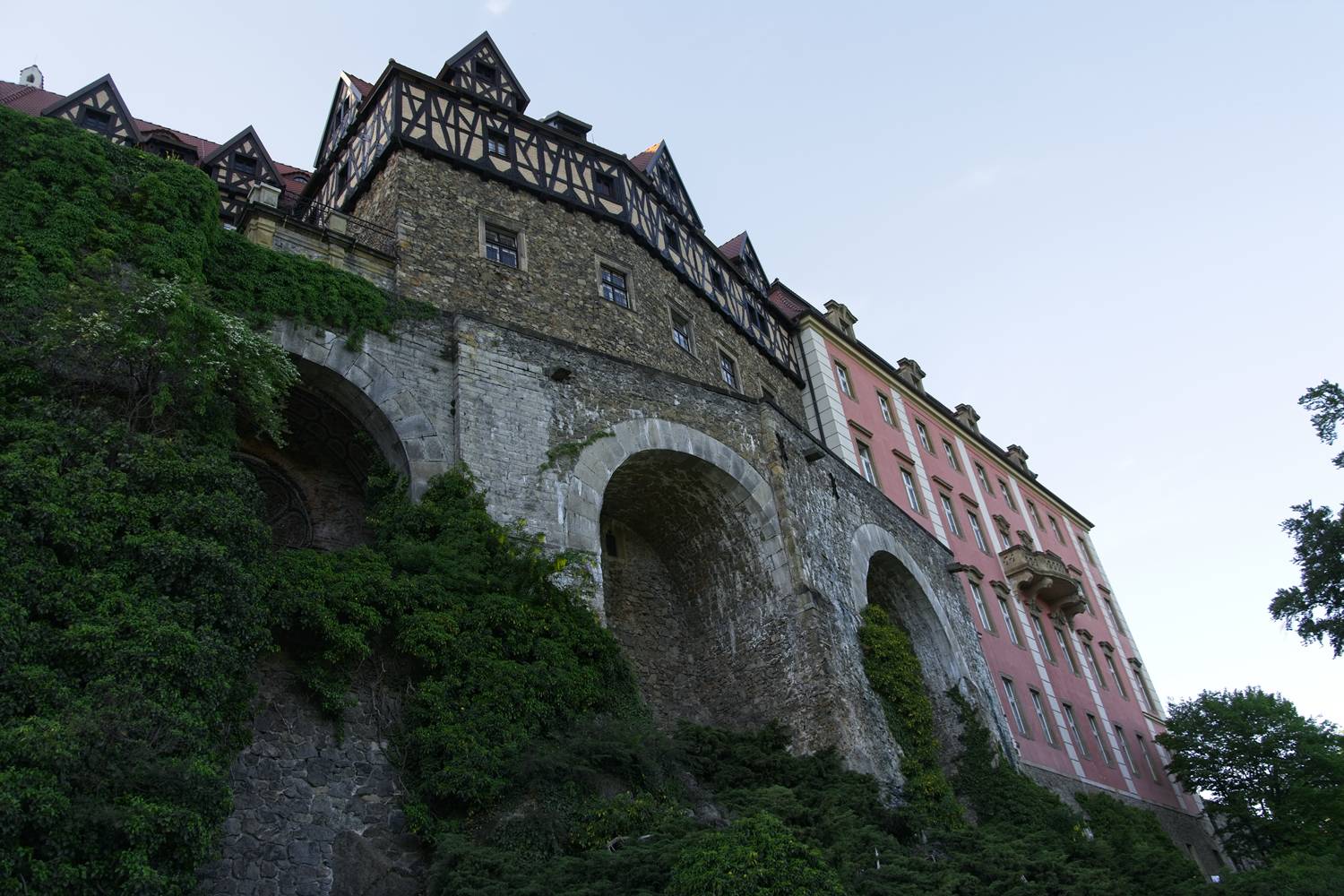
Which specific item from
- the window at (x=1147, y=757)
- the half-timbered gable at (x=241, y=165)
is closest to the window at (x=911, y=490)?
the window at (x=1147, y=757)

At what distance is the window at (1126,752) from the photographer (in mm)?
28938

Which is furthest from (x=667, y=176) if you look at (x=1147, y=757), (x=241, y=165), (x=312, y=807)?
(x=1147, y=757)

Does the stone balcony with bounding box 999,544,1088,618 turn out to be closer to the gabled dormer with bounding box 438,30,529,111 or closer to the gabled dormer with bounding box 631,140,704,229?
the gabled dormer with bounding box 631,140,704,229

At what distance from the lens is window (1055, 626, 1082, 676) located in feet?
96.4

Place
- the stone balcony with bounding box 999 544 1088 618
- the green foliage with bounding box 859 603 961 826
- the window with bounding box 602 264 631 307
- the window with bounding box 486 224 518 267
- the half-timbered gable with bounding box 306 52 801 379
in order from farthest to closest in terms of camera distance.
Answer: the stone balcony with bounding box 999 544 1088 618, the window with bounding box 602 264 631 307, the half-timbered gable with bounding box 306 52 801 379, the window with bounding box 486 224 518 267, the green foliage with bounding box 859 603 961 826

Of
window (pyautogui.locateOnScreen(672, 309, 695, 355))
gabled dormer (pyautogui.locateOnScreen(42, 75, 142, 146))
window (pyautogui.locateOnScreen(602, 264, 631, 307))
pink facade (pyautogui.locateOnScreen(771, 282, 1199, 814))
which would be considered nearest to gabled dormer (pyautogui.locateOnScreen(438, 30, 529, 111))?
window (pyautogui.locateOnScreen(602, 264, 631, 307))

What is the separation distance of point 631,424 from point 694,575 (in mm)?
2996

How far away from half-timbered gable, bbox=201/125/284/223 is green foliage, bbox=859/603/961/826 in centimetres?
1565

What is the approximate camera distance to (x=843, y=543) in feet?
57.7

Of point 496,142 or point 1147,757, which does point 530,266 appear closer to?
point 496,142

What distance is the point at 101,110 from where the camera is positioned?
21.0 m

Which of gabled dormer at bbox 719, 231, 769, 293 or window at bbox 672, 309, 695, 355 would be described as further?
gabled dormer at bbox 719, 231, 769, 293

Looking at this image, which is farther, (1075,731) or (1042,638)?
(1042,638)

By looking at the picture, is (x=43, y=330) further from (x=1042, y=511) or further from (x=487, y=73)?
(x=1042, y=511)
